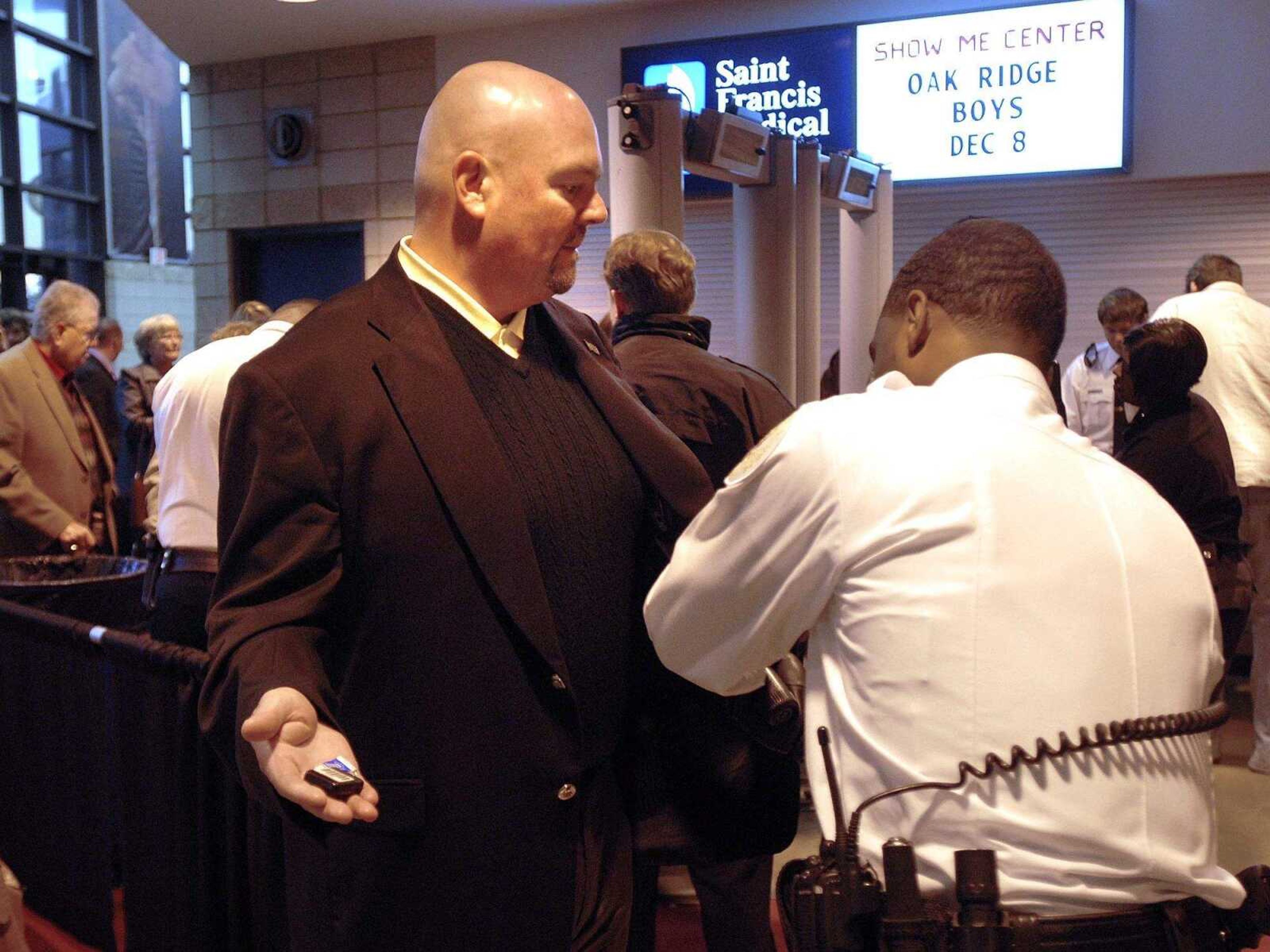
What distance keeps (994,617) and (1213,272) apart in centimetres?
493

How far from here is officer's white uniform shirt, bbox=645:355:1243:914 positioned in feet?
4.08

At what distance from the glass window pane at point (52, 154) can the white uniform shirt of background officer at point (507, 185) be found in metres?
10.9

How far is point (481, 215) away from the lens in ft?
5.66

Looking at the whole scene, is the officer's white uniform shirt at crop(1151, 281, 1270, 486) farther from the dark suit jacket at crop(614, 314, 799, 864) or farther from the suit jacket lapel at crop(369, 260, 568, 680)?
the suit jacket lapel at crop(369, 260, 568, 680)

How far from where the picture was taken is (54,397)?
4.96 metres

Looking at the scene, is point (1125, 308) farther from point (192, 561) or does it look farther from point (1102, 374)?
point (192, 561)

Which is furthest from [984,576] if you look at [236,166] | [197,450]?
[236,166]

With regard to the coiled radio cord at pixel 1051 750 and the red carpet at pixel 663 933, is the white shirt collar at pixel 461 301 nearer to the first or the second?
the coiled radio cord at pixel 1051 750

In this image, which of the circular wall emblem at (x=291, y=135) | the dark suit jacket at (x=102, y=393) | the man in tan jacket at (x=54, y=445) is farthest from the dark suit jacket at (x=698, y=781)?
the circular wall emblem at (x=291, y=135)

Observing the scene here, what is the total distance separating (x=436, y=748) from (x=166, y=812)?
1.54 metres

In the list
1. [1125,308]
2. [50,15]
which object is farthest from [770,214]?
[50,15]

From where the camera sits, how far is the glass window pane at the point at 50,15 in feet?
36.2

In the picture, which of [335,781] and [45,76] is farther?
[45,76]

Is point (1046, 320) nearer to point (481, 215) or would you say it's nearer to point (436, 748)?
point (481, 215)
